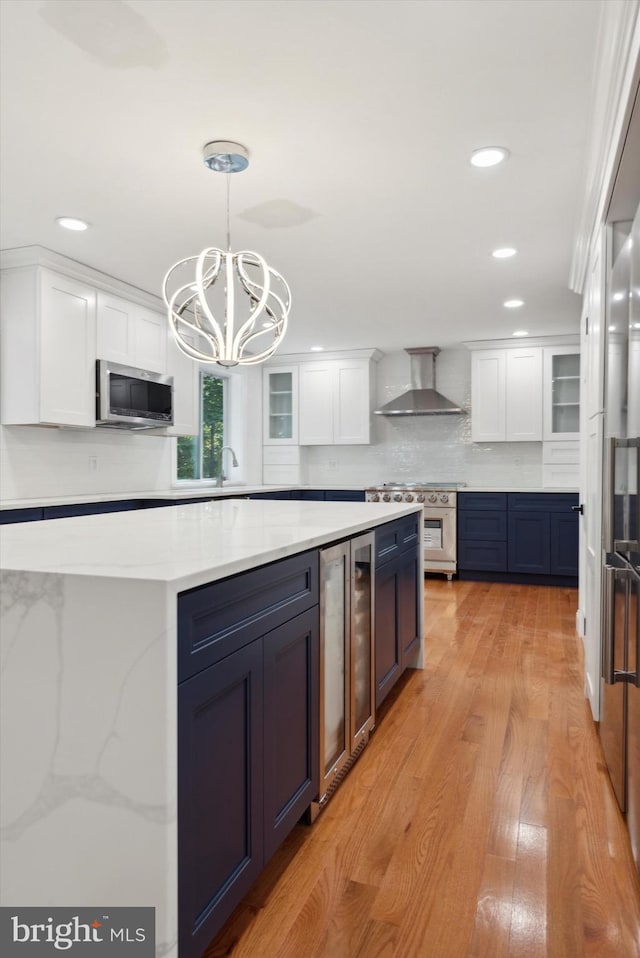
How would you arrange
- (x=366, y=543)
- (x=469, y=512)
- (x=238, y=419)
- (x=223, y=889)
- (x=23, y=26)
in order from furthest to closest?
(x=238, y=419) < (x=469, y=512) < (x=366, y=543) < (x=23, y=26) < (x=223, y=889)

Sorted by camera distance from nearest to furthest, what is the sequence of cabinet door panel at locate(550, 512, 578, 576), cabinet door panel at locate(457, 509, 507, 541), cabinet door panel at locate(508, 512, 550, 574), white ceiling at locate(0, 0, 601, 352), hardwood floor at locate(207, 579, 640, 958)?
hardwood floor at locate(207, 579, 640, 958) → white ceiling at locate(0, 0, 601, 352) → cabinet door panel at locate(550, 512, 578, 576) → cabinet door panel at locate(508, 512, 550, 574) → cabinet door panel at locate(457, 509, 507, 541)

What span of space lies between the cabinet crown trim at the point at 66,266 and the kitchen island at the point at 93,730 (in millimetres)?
3157

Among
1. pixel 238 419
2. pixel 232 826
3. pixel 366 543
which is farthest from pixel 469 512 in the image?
pixel 232 826

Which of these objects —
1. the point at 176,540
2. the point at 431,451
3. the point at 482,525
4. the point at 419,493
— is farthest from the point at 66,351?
the point at 431,451

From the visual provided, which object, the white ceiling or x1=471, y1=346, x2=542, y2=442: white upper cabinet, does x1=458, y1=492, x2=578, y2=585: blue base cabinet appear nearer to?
x1=471, y1=346, x2=542, y2=442: white upper cabinet

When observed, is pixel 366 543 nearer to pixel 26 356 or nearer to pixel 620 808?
pixel 620 808

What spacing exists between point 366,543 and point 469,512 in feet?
13.1

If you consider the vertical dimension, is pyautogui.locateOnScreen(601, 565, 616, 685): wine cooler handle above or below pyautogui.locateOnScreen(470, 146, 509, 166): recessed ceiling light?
below

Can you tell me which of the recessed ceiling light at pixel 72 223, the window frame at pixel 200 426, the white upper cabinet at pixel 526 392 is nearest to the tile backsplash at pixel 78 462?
the window frame at pixel 200 426

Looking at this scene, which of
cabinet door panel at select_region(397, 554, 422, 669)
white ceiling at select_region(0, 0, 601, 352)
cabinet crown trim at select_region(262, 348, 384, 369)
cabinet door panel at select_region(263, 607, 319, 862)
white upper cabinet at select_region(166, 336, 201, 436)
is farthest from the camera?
cabinet crown trim at select_region(262, 348, 384, 369)

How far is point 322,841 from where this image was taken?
185cm

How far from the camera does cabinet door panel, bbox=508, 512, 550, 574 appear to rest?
5871mm

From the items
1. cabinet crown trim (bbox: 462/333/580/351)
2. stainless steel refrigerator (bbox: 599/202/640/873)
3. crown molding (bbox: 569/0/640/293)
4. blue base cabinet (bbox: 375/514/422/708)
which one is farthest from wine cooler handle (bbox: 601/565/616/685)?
cabinet crown trim (bbox: 462/333/580/351)

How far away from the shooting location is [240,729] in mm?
1438
